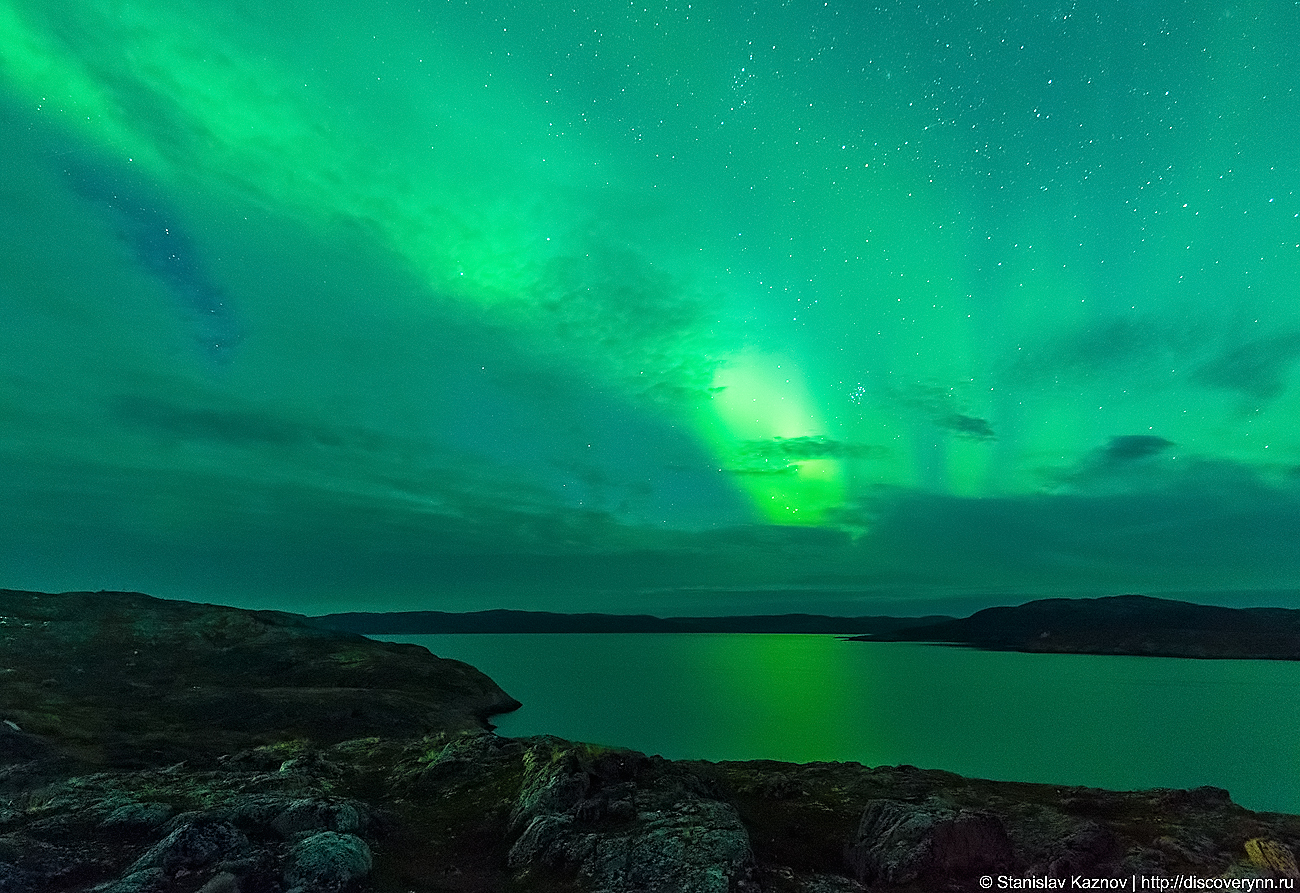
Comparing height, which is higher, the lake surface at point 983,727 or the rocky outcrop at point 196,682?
the rocky outcrop at point 196,682

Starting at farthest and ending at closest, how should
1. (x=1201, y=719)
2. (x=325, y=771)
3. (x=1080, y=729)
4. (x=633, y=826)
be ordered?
(x=1201, y=719)
(x=1080, y=729)
(x=325, y=771)
(x=633, y=826)

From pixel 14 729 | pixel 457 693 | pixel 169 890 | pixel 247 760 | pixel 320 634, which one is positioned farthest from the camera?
pixel 320 634

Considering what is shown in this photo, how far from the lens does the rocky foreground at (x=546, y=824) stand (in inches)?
1331

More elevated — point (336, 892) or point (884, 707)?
point (336, 892)

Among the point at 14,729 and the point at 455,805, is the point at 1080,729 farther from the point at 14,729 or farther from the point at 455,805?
the point at 14,729

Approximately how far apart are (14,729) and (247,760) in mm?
29259

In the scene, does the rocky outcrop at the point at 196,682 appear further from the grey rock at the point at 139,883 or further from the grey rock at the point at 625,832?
the grey rock at the point at 625,832

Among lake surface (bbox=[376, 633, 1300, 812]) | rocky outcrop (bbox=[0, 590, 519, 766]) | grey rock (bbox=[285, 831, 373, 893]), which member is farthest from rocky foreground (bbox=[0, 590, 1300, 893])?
lake surface (bbox=[376, 633, 1300, 812])

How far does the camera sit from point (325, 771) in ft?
Result: 182

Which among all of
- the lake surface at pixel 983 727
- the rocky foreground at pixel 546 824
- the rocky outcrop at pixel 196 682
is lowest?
the lake surface at pixel 983 727

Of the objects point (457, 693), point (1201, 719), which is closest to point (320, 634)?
point (457, 693)

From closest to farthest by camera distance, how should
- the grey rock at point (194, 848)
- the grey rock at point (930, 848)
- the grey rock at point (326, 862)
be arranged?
1. the grey rock at point (326, 862)
2. the grey rock at point (194, 848)
3. the grey rock at point (930, 848)

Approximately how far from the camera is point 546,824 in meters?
39.2

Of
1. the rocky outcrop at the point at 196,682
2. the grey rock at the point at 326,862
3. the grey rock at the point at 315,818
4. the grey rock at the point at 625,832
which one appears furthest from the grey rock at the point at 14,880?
the rocky outcrop at the point at 196,682
